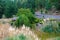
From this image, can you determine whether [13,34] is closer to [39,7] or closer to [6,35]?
[6,35]

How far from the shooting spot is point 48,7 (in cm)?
5238

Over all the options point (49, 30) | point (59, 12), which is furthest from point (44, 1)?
point (49, 30)

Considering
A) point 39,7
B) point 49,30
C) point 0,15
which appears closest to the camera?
point 49,30

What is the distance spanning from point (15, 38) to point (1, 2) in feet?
114

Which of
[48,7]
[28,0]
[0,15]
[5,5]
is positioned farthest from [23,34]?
[28,0]

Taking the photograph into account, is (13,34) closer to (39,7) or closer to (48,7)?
(48,7)

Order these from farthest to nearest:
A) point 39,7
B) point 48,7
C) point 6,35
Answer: point 39,7, point 48,7, point 6,35

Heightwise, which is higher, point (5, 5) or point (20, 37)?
point (20, 37)

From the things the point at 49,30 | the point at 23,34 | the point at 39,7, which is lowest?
the point at 39,7

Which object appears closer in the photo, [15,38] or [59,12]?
[15,38]

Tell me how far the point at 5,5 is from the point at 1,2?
130 centimetres

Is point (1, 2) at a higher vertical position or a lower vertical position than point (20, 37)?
lower

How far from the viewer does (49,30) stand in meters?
13.9

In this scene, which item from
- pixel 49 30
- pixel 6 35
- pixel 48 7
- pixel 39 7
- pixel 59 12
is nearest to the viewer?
pixel 6 35
